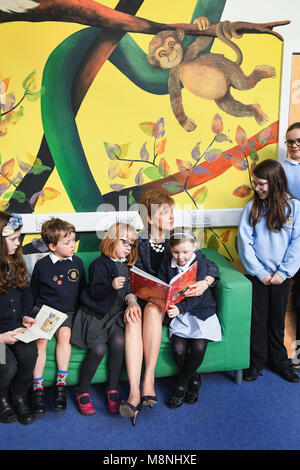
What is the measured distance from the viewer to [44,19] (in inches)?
112

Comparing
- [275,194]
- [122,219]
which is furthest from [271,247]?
[122,219]

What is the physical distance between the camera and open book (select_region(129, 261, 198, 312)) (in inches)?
92.2

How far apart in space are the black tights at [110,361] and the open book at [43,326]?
25cm

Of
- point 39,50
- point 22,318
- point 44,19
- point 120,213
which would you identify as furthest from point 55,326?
point 44,19

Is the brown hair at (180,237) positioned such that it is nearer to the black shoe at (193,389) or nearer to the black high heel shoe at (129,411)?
the black shoe at (193,389)

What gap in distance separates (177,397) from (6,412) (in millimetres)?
958

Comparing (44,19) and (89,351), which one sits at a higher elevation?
(44,19)

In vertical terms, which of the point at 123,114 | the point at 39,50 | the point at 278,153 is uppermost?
the point at 39,50

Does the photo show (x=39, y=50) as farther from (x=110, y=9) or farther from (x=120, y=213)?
(x=120, y=213)

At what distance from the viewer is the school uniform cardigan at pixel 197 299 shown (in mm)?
2590

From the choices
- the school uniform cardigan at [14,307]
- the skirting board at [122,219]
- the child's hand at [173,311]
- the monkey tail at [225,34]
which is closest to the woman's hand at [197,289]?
the child's hand at [173,311]

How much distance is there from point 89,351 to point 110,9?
2222 millimetres

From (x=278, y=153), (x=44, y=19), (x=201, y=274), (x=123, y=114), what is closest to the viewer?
(x=201, y=274)

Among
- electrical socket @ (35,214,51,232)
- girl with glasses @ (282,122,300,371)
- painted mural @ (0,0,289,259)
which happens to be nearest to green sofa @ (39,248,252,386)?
girl with glasses @ (282,122,300,371)
